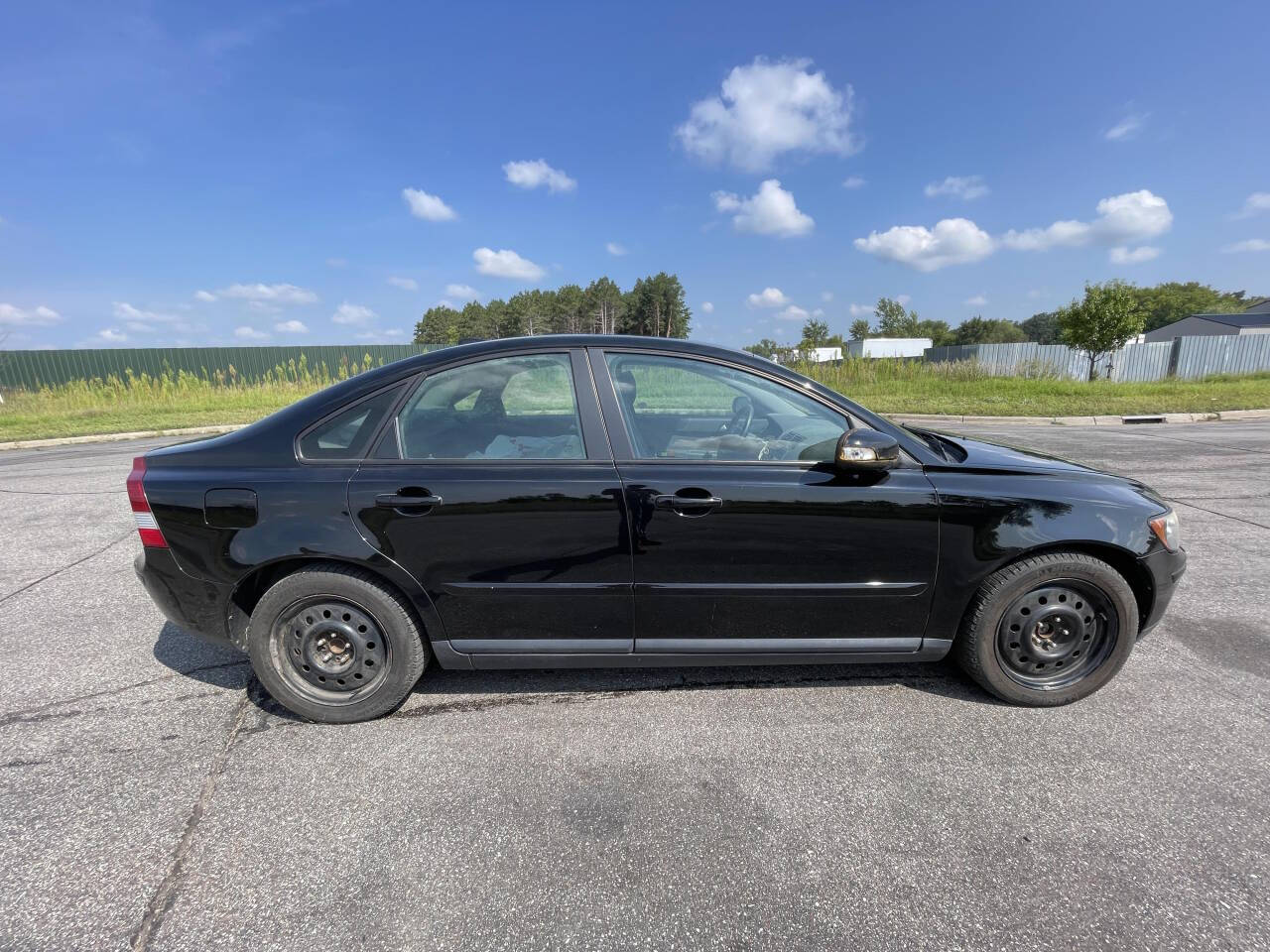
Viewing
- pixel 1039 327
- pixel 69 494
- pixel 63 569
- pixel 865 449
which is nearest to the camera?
pixel 865 449

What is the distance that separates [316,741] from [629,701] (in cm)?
136

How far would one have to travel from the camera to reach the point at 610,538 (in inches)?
94.4

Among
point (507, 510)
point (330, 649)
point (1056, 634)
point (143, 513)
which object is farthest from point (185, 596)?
point (1056, 634)

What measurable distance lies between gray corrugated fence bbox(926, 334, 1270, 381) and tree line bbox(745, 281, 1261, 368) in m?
0.82

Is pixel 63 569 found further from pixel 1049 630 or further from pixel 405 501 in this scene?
pixel 1049 630

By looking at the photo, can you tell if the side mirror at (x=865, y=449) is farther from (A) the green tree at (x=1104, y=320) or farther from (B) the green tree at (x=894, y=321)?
(B) the green tree at (x=894, y=321)

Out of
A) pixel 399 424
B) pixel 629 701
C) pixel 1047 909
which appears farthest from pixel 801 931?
pixel 399 424

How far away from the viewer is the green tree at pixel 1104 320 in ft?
84.2

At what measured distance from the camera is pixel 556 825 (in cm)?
198

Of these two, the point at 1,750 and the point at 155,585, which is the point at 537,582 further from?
the point at 1,750

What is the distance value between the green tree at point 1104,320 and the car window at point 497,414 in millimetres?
32196

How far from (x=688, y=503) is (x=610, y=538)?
356 millimetres

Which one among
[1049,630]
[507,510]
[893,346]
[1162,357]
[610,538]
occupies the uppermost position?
[893,346]

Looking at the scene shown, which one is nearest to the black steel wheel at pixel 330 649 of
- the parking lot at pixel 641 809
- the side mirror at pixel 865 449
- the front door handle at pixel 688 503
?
the parking lot at pixel 641 809
